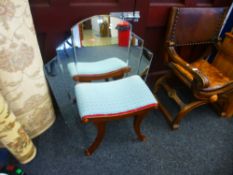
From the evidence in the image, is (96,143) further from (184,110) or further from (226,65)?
(226,65)

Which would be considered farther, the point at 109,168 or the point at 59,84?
the point at 59,84

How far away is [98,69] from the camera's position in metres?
1.29

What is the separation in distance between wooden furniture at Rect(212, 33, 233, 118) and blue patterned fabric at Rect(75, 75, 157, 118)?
82cm

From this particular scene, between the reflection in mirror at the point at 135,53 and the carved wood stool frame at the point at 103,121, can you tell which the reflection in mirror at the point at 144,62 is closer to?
the reflection in mirror at the point at 135,53

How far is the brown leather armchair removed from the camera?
126 centimetres

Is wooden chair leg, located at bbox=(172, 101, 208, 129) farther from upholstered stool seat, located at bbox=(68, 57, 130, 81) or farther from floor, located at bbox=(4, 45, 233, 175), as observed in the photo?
upholstered stool seat, located at bbox=(68, 57, 130, 81)

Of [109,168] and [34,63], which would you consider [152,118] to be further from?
[34,63]

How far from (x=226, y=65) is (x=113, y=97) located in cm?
109

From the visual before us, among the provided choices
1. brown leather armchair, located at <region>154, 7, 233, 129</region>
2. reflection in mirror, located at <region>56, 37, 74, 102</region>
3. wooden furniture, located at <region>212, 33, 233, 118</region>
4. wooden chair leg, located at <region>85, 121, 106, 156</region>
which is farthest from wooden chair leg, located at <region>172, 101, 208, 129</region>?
reflection in mirror, located at <region>56, 37, 74, 102</region>

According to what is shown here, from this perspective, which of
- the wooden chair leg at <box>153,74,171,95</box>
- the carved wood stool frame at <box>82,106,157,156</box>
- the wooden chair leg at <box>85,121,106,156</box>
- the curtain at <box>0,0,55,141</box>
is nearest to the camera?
the curtain at <box>0,0,55,141</box>

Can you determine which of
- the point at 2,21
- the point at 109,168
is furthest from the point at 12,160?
the point at 2,21

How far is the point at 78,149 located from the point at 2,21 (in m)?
0.96

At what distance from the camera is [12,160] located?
1.23m

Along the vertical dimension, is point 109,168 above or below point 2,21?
below
